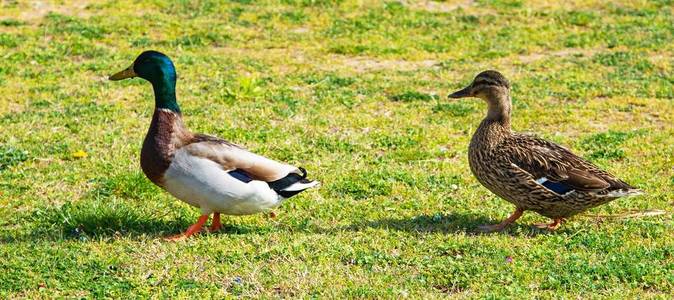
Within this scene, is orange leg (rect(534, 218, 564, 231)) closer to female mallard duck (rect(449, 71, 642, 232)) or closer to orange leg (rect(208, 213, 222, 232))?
female mallard duck (rect(449, 71, 642, 232))

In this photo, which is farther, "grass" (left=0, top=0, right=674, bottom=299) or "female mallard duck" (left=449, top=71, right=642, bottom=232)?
"female mallard duck" (left=449, top=71, right=642, bottom=232)

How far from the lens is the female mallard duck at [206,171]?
6996 millimetres

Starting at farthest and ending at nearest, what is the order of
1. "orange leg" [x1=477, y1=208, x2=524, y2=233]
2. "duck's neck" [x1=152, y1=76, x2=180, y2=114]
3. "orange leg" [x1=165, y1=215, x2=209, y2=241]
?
1. "orange leg" [x1=477, y1=208, x2=524, y2=233]
2. "duck's neck" [x1=152, y1=76, x2=180, y2=114]
3. "orange leg" [x1=165, y1=215, x2=209, y2=241]

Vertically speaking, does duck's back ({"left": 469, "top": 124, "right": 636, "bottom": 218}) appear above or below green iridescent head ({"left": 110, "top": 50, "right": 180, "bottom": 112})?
below

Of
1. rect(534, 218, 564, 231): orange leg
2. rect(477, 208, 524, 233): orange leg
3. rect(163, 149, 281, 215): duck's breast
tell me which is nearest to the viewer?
rect(163, 149, 281, 215): duck's breast

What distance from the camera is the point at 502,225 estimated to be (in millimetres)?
7551

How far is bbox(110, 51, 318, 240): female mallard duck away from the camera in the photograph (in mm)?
6996

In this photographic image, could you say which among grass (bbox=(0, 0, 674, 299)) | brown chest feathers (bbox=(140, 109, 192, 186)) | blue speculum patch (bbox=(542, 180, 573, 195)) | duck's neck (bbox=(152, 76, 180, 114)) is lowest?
grass (bbox=(0, 0, 674, 299))

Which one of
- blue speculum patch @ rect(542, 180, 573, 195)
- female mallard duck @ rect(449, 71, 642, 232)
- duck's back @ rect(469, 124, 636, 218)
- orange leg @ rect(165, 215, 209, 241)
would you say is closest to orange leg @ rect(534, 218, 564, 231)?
female mallard duck @ rect(449, 71, 642, 232)

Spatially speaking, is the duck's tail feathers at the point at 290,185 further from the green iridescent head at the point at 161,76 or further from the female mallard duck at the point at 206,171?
the green iridescent head at the point at 161,76

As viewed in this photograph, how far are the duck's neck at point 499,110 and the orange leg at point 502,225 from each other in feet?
2.23

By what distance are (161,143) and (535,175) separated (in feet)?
8.71

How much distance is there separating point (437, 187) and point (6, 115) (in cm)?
459

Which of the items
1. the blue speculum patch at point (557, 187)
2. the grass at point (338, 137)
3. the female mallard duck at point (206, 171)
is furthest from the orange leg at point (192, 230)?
the blue speculum patch at point (557, 187)
